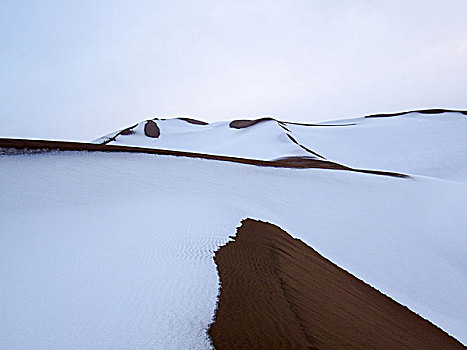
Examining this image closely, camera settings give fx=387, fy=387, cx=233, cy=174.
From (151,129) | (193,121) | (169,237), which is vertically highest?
(193,121)

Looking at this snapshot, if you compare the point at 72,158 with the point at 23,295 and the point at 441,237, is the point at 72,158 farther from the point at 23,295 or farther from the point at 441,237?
the point at 441,237

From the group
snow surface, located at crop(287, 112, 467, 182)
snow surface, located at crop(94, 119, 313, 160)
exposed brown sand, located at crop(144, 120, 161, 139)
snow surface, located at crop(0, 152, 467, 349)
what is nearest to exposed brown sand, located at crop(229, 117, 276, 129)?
snow surface, located at crop(94, 119, 313, 160)

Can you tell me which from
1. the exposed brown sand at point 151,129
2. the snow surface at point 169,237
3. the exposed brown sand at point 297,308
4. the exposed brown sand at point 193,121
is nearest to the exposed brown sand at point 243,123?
the exposed brown sand at point 151,129

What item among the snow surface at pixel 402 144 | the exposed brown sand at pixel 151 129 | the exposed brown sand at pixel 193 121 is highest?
the exposed brown sand at pixel 193 121

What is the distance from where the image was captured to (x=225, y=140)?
2694 cm

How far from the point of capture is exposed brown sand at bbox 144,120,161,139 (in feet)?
109

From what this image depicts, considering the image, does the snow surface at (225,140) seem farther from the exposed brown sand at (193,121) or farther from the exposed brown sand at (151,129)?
the exposed brown sand at (193,121)

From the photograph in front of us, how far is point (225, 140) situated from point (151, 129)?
10.3m

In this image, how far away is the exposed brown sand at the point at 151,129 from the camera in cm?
3315

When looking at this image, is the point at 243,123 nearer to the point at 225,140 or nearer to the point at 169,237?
the point at 225,140

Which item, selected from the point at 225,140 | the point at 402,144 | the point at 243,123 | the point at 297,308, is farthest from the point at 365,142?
the point at 297,308

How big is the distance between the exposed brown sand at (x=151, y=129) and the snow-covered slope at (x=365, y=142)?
85 cm

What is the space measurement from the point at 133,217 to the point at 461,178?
686 inches

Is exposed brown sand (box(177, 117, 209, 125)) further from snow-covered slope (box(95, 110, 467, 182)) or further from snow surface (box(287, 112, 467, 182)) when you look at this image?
snow surface (box(287, 112, 467, 182))
